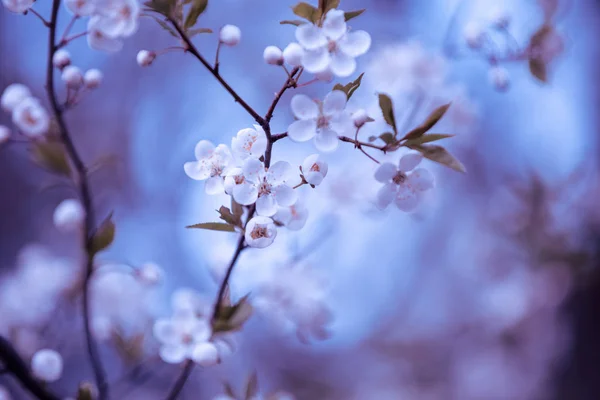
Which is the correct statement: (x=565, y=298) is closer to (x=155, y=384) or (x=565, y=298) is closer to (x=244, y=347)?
(x=244, y=347)

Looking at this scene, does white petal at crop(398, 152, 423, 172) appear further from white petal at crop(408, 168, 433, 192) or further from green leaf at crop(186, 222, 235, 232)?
green leaf at crop(186, 222, 235, 232)

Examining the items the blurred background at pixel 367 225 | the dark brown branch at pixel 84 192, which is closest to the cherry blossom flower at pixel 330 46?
the blurred background at pixel 367 225

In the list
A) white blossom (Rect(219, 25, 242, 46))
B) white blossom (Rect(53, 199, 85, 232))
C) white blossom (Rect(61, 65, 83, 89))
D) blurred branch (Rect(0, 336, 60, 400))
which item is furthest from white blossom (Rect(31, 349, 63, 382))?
white blossom (Rect(219, 25, 242, 46))

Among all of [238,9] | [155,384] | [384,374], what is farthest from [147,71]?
[384,374]

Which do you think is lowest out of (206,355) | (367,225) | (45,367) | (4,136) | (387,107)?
(367,225)

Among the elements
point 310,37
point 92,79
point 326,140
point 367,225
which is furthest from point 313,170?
point 367,225

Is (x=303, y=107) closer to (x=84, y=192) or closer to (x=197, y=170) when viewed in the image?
(x=197, y=170)

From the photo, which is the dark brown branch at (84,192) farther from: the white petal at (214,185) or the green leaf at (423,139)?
the green leaf at (423,139)
